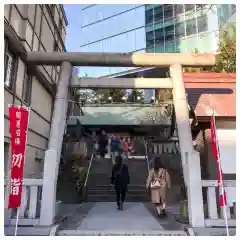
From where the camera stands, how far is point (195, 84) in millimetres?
10852

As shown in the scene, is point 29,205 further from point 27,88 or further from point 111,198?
point 27,88

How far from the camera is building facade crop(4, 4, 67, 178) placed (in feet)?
27.0

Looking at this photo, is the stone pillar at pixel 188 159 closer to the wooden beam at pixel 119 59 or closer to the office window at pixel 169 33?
the wooden beam at pixel 119 59

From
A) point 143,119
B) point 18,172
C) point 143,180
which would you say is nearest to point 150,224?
point 18,172

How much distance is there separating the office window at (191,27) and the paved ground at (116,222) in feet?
56.9

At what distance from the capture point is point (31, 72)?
10.4m

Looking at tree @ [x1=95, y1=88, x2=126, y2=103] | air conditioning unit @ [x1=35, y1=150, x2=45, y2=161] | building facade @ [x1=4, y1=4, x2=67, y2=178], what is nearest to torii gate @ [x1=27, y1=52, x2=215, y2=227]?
building facade @ [x1=4, y1=4, x2=67, y2=178]

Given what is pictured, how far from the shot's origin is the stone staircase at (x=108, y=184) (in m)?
10.6

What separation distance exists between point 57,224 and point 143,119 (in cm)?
1640

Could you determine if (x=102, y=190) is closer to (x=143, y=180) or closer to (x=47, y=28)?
(x=143, y=180)

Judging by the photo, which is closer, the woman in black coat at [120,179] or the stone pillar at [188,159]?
the stone pillar at [188,159]

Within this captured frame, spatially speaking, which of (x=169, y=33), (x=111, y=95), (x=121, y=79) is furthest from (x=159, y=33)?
(x=121, y=79)

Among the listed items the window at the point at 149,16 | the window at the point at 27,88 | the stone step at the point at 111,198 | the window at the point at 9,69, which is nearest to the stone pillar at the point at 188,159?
the stone step at the point at 111,198

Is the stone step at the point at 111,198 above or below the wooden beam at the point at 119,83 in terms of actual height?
below
